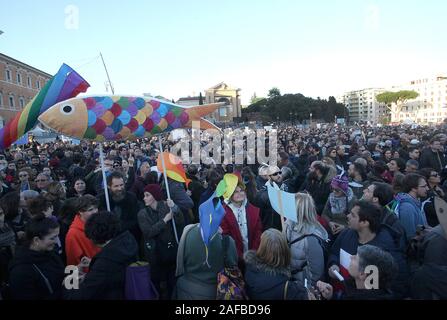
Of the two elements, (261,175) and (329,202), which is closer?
(329,202)

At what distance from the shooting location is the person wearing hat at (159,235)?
345 centimetres

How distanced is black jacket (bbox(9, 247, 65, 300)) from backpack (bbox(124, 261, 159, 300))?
1.72 feet

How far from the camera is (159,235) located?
3.55 meters

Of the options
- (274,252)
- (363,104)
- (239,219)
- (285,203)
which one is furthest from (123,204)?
(363,104)

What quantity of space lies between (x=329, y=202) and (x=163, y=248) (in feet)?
7.14

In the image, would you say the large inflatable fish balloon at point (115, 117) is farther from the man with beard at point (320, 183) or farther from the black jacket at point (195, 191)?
the man with beard at point (320, 183)

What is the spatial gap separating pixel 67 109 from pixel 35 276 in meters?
1.71

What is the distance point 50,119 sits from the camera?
136 inches

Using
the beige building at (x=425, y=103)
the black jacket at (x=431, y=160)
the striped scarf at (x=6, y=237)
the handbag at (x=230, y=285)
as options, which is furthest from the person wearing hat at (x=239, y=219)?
the beige building at (x=425, y=103)

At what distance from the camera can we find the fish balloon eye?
3.45m

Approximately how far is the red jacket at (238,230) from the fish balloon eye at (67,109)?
1898 mm
